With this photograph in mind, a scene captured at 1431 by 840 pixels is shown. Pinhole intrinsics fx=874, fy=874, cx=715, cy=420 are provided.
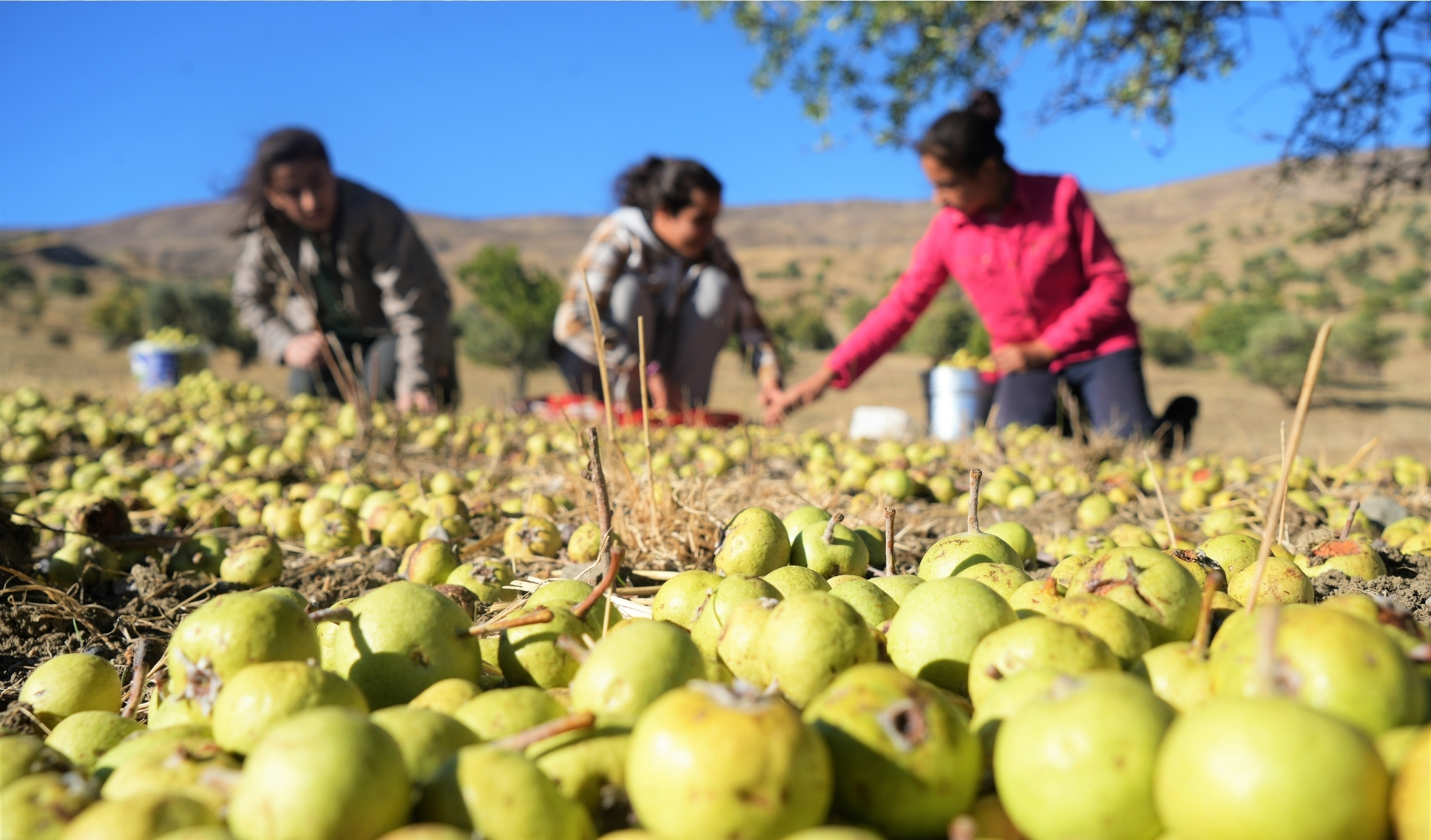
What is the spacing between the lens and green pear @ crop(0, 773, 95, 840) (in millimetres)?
1209

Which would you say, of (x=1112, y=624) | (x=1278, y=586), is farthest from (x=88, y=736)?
(x=1278, y=586)

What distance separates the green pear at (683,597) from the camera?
2.08 m

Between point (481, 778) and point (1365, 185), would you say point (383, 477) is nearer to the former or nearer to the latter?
point (481, 778)

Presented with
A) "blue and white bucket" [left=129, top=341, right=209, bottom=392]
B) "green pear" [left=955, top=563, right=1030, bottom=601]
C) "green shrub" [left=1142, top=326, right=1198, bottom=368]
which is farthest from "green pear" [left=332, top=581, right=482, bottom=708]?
"green shrub" [left=1142, top=326, right=1198, bottom=368]

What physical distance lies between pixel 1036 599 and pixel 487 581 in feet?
5.25

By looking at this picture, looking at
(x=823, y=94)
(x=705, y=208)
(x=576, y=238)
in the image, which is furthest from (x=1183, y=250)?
(x=576, y=238)

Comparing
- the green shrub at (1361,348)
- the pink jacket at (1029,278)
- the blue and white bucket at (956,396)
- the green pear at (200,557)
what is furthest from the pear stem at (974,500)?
the green shrub at (1361,348)

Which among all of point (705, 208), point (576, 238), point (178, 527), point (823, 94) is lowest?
point (178, 527)

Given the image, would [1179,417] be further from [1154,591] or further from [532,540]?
[1154,591]

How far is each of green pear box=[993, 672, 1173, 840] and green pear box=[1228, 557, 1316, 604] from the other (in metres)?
1.02

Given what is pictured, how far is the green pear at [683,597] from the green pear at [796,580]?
140 mm

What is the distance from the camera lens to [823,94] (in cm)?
1308

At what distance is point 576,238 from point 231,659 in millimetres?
138617

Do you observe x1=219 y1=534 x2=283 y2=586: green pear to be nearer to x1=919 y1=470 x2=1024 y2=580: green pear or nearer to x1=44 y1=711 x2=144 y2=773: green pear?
x1=44 y1=711 x2=144 y2=773: green pear
